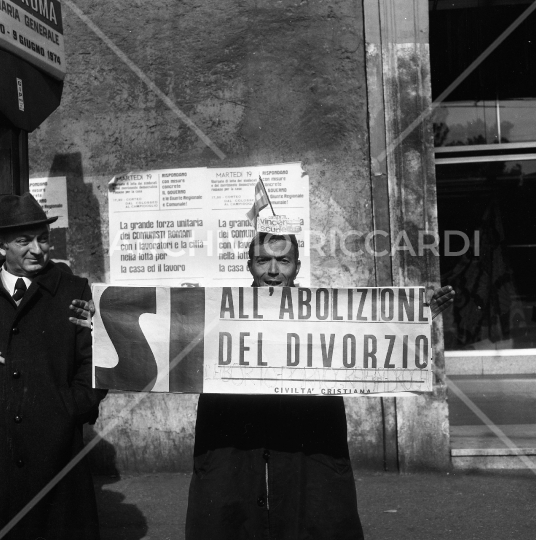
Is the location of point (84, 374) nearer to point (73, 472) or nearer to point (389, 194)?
point (73, 472)

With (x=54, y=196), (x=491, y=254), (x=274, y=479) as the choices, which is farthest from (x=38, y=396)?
(x=491, y=254)

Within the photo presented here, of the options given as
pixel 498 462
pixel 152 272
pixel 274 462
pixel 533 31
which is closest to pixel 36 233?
pixel 274 462

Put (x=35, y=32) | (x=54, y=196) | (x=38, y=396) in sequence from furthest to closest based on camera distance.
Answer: (x=54, y=196) < (x=35, y=32) < (x=38, y=396)

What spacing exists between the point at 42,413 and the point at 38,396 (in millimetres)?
77

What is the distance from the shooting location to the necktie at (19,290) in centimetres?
355

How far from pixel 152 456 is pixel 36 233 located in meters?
3.20

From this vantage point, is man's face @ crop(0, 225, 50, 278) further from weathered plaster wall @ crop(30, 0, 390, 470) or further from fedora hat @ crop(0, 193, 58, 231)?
weathered plaster wall @ crop(30, 0, 390, 470)

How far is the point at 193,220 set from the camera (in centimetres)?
634

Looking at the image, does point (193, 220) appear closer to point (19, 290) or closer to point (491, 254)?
point (19, 290)

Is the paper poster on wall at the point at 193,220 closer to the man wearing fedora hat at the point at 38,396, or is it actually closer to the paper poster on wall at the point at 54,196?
the paper poster on wall at the point at 54,196

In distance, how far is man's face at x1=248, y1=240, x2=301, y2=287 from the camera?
10.6ft

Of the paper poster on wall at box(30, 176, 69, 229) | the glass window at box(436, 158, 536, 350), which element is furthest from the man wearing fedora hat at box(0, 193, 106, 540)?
the glass window at box(436, 158, 536, 350)

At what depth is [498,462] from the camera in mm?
6094

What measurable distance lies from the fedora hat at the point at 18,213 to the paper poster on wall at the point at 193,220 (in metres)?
2.68
